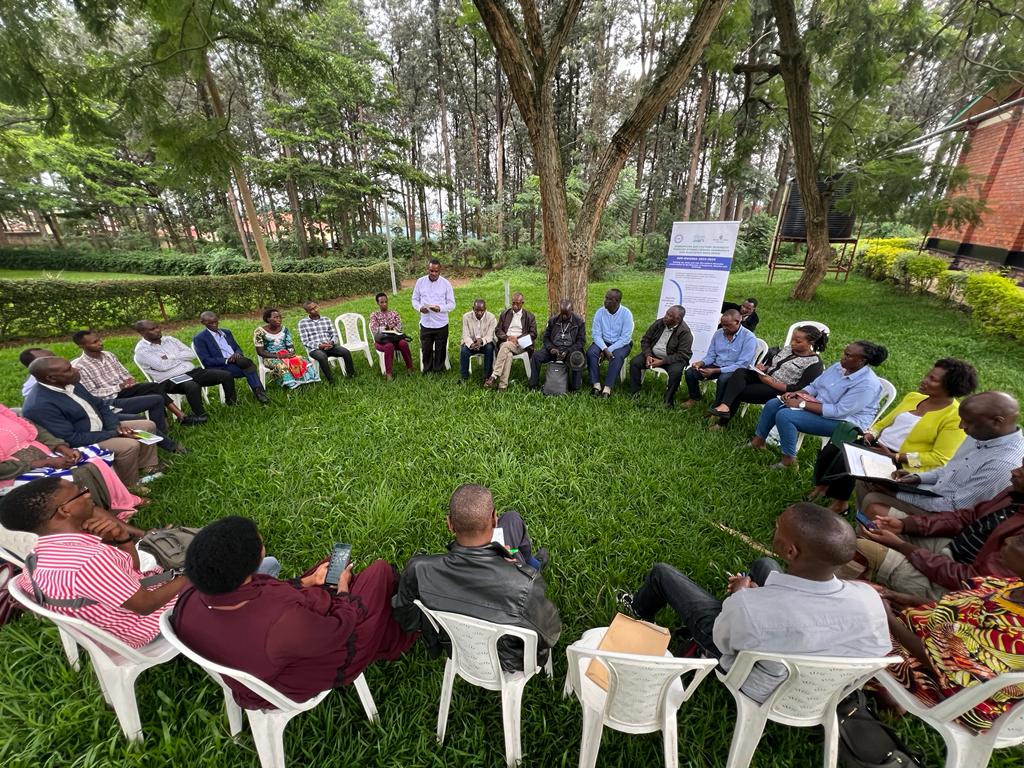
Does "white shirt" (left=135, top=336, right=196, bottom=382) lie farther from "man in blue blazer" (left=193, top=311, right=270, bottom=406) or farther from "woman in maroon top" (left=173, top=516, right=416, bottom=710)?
"woman in maroon top" (left=173, top=516, right=416, bottom=710)

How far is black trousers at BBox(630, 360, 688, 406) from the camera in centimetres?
475

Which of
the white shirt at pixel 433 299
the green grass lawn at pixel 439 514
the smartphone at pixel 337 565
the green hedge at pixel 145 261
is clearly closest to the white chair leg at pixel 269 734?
the green grass lawn at pixel 439 514

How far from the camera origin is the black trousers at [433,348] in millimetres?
5715

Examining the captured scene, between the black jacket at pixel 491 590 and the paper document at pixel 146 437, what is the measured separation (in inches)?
119

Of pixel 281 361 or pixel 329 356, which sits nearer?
pixel 281 361

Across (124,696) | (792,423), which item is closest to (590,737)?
(124,696)

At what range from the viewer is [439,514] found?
3.06 meters

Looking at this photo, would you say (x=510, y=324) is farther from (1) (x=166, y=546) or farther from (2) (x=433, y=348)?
(1) (x=166, y=546)

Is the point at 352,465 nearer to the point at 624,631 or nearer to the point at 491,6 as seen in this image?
the point at 624,631

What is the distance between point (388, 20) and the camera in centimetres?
1905

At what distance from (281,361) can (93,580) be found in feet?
12.5

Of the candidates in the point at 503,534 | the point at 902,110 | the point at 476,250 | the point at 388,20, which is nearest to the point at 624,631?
the point at 503,534

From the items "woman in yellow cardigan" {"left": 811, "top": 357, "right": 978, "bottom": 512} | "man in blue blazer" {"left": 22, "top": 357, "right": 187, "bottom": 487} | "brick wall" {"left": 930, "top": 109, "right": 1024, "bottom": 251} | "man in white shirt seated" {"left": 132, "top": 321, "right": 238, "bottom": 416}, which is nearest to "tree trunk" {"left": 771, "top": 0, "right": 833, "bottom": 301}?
"brick wall" {"left": 930, "top": 109, "right": 1024, "bottom": 251}

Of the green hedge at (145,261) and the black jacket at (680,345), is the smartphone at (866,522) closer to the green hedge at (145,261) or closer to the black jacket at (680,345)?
the black jacket at (680,345)
